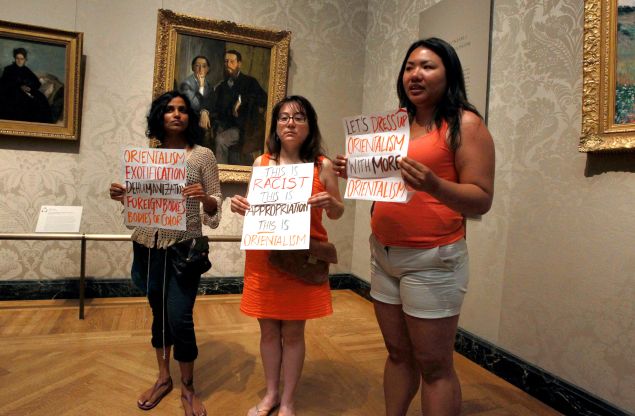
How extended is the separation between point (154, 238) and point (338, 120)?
112 inches

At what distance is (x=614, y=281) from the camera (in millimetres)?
2021

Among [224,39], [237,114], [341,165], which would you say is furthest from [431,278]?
[224,39]

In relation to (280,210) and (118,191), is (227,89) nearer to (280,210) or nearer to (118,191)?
(118,191)

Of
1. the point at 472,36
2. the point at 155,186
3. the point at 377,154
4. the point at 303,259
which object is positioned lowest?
the point at 303,259

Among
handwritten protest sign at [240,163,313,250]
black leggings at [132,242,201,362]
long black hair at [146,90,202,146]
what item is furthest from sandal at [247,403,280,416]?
long black hair at [146,90,202,146]

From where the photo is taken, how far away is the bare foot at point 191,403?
2.02 metres

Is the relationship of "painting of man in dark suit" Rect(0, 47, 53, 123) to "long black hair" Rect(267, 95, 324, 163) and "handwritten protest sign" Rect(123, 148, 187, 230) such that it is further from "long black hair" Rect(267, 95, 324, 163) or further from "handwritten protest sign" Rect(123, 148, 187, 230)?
"long black hair" Rect(267, 95, 324, 163)

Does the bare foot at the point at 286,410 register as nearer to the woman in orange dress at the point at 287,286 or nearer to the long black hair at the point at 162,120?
the woman in orange dress at the point at 287,286

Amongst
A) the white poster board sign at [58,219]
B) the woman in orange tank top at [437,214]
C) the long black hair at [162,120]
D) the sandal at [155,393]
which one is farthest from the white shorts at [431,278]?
the white poster board sign at [58,219]

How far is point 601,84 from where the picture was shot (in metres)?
2.04

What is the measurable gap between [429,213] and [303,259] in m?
0.68

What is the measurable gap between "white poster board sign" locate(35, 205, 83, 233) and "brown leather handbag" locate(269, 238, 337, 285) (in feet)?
7.59

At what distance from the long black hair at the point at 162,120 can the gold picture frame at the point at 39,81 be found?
78.6 inches

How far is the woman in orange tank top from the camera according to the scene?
1.34 m
